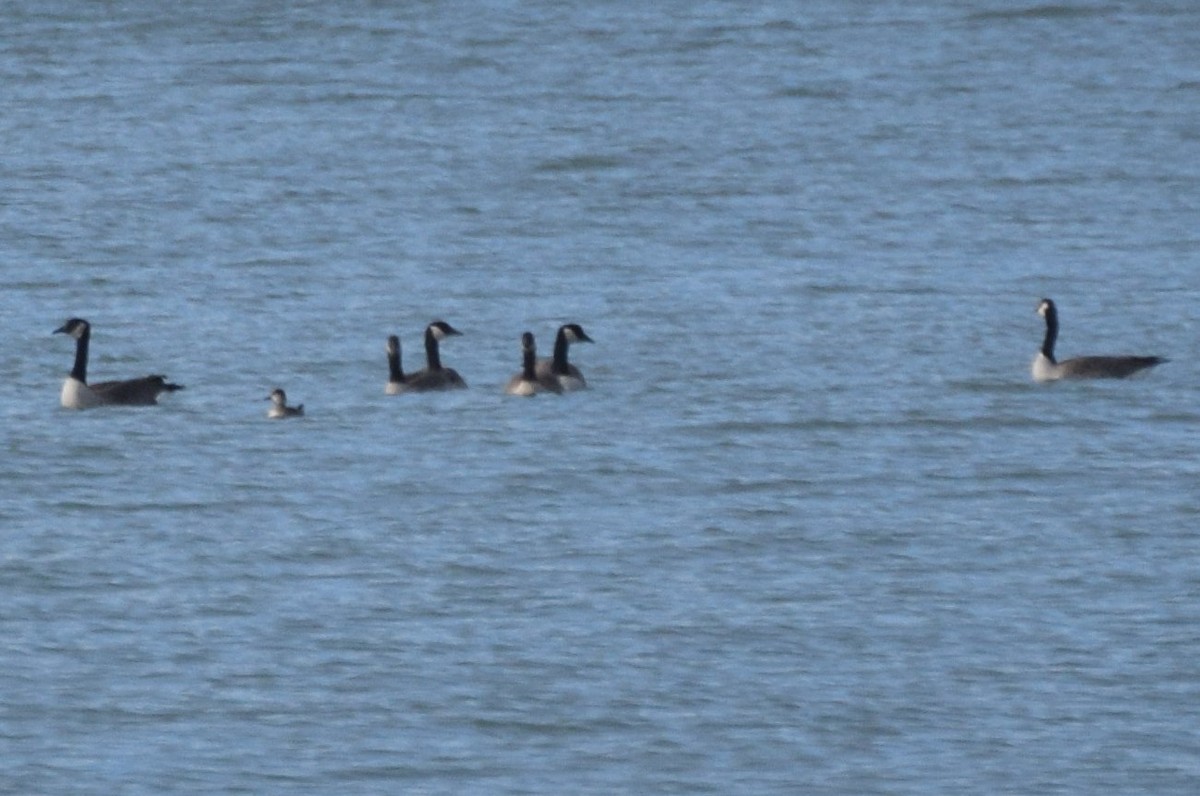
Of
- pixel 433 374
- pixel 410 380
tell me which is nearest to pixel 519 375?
pixel 433 374

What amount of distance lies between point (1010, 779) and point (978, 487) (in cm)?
649

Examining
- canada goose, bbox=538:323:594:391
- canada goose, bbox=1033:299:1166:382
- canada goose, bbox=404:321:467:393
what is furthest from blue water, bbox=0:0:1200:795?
canada goose, bbox=538:323:594:391

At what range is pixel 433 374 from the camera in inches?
910

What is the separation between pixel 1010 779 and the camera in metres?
13.1

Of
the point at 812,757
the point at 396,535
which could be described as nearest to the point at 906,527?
the point at 396,535

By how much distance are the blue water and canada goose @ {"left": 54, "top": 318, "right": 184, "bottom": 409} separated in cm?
15


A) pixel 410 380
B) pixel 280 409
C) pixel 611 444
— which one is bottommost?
pixel 611 444

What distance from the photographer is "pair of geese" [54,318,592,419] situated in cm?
2272

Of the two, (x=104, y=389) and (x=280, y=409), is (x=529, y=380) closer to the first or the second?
(x=280, y=409)

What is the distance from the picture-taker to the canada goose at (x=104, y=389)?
22.6 m

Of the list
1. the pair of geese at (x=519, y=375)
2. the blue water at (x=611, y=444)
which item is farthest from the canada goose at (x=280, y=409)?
the pair of geese at (x=519, y=375)

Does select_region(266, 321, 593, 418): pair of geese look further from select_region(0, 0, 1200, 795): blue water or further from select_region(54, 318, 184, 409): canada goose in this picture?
select_region(54, 318, 184, 409): canada goose

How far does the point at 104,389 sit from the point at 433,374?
243cm

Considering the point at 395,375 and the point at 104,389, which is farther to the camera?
the point at 395,375
